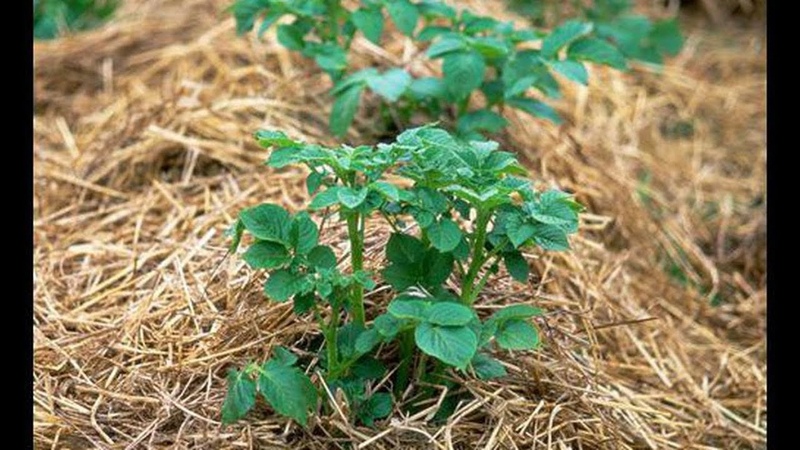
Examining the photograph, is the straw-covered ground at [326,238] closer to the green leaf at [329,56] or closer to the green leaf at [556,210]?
the green leaf at [329,56]

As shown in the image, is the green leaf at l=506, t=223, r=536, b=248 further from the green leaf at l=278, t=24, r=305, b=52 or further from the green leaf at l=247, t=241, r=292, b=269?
the green leaf at l=278, t=24, r=305, b=52

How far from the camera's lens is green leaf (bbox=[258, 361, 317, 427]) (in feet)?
5.73

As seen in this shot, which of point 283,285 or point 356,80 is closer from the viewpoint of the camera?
point 283,285

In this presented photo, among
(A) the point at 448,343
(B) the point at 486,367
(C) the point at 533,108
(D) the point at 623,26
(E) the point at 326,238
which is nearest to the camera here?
(A) the point at 448,343

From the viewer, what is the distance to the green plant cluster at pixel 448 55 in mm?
2453

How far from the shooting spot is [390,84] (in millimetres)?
2502

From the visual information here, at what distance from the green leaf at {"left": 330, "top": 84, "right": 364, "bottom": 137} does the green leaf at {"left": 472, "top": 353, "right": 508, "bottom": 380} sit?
2.59 ft

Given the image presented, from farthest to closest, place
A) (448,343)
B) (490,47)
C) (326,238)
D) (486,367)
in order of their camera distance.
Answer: (490,47) → (326,238) → (486,367) → (448,343)

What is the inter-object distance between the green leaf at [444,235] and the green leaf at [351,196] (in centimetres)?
13

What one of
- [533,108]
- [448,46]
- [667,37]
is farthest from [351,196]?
[667,37]

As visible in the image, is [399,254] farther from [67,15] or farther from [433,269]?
[67,15]

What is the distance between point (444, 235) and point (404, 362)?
26 cm
